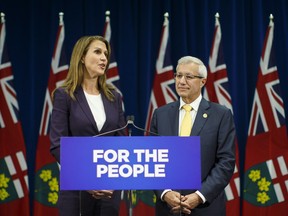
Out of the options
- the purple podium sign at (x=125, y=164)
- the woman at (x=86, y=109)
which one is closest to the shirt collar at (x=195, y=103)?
the woman at (x=86, y=109)

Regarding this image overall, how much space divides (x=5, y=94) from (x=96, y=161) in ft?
10.7

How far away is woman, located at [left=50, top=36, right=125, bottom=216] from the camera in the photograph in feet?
7.88

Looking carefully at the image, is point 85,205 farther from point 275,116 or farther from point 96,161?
point 275,116

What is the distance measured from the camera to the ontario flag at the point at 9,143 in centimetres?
488

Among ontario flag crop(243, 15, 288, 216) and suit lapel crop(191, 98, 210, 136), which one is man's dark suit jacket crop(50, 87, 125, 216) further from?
ontario flag crop(243, 15, 288, 216)

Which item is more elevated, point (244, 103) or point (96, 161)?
point (244, 103)

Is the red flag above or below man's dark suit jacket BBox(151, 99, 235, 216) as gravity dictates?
above

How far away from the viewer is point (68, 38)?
5238 mm

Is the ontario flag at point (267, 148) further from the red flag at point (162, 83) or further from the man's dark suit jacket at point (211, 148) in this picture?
the man's dark suit jacket at point (211, 148)

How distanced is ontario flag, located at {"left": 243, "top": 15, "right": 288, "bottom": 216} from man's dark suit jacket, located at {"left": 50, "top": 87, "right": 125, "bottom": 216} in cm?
275

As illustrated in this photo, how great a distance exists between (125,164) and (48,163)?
3.20 metres

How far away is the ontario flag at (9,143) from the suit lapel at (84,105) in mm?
2495

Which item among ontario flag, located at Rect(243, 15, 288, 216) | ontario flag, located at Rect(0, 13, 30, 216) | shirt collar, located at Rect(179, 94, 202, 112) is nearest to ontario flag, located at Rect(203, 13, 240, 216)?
ontario flag, located at Rect(243, 15, 288, 216)

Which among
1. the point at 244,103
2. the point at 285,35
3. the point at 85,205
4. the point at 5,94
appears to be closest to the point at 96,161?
the point at 85,205
